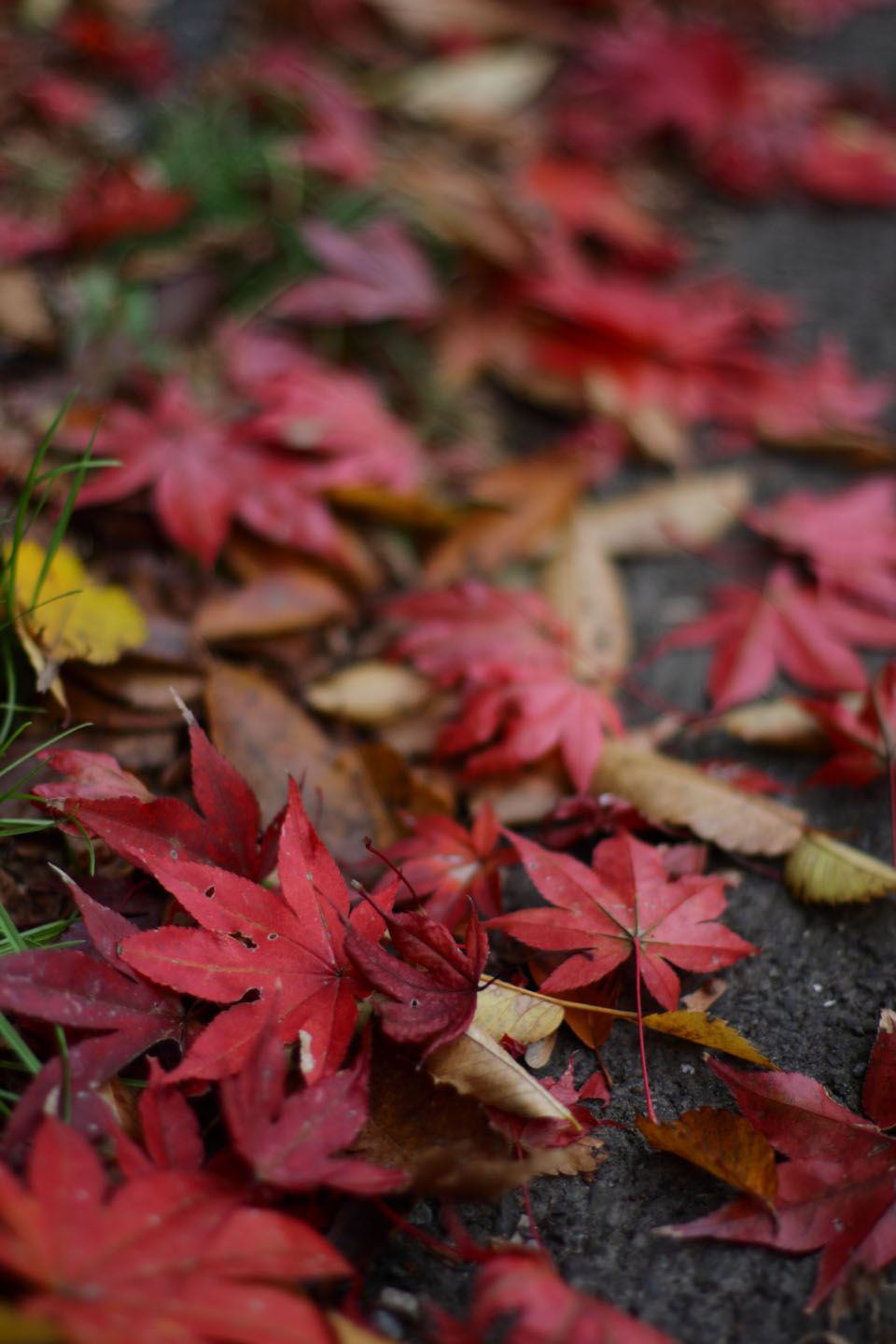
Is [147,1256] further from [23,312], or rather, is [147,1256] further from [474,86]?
[474,86]

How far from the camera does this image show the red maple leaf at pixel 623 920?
2.63 ft

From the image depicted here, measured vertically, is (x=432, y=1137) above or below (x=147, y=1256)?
below

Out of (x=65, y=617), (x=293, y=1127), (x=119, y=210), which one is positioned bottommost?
(x=293, y=1127)

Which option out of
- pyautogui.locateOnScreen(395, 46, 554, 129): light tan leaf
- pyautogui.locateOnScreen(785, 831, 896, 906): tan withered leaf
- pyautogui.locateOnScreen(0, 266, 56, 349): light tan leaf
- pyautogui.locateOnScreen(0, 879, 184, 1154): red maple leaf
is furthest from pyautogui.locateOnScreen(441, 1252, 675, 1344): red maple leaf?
pyautogui.locateOnScreen(395, 46, 554, 129): light tan leaf

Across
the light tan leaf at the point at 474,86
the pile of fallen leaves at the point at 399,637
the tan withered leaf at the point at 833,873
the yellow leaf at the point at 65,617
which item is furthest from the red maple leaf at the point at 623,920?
the light tan leaf at the point at 474,86

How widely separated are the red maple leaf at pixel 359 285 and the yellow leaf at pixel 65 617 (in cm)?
60

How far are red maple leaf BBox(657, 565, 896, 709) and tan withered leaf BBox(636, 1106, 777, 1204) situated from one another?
50 cm

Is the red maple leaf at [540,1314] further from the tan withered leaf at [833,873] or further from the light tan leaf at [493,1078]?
the tan withered leaf at [833,873]

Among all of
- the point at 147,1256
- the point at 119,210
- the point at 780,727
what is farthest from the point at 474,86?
the point at 147,1256

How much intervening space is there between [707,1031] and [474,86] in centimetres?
190

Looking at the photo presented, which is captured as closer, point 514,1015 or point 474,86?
point 514,1015

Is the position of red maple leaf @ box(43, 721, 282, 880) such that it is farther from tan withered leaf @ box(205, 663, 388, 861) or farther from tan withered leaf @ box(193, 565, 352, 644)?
tan withered leaf @ box(193, 565, 352, 644)

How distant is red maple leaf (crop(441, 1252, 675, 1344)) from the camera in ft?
1.84

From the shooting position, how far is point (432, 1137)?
713 millimetres
